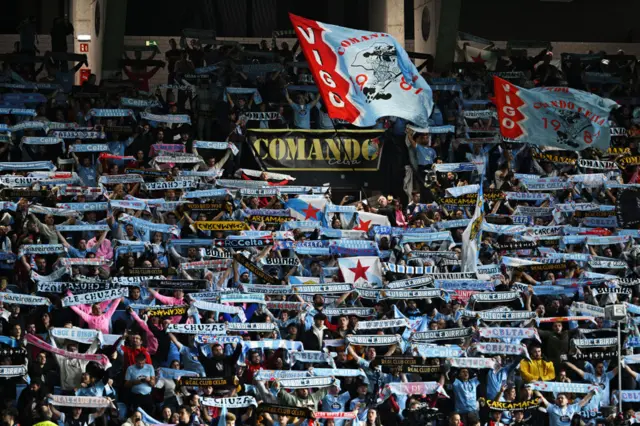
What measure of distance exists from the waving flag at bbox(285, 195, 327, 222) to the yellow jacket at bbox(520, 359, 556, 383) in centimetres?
545

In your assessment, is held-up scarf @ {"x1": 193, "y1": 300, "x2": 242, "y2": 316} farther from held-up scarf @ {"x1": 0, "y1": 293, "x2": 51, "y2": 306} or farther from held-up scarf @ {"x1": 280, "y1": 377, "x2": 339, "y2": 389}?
held-up scarf @ {"x1": 0, "y1": 293, "x2": 51, "y2": 306}

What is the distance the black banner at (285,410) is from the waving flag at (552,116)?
957 cm

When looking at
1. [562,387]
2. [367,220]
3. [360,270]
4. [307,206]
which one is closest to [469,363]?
[562,387]

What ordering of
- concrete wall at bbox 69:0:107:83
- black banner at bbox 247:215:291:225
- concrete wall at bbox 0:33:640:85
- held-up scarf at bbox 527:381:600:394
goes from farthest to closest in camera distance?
concrete wall at bbox 0:33:640:85
concrete wall at bbox 69:0:107:83
black banner at bbox 247:215:291:225
held-up scarf at bbox 527:381:600:394

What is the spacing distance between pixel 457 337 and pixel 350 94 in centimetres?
462

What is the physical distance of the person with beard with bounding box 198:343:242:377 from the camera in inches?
933

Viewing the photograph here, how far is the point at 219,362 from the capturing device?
78.0ft

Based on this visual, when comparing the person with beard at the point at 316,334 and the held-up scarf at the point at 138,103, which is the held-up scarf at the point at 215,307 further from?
the held-up scarf at the point at 138,103

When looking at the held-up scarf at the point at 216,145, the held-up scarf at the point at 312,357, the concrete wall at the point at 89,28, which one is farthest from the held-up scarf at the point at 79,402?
the concrete wall at the point at 89,28

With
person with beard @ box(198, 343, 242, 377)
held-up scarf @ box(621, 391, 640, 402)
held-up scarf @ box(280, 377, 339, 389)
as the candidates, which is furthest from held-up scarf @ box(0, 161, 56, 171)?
held-up scarf @ box(621, 391, 640, 402)

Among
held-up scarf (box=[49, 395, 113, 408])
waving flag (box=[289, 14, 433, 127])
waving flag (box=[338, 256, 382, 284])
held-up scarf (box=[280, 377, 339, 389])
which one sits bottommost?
held-up scarf (box=[49, 395, 113, 408])

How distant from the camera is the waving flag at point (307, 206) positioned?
28.5 metres

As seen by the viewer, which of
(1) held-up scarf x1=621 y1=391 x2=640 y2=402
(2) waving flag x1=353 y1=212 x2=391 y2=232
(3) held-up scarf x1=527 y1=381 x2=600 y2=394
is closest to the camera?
(3) held-up scarf x1=527 y1=381 x2=600 y2=394

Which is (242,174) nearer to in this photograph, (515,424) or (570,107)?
(570,107)
